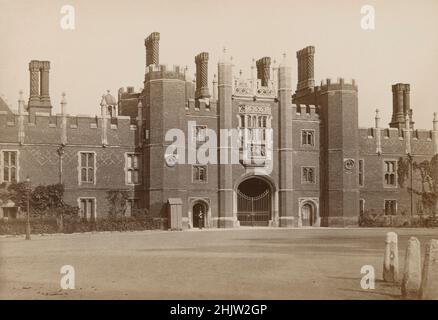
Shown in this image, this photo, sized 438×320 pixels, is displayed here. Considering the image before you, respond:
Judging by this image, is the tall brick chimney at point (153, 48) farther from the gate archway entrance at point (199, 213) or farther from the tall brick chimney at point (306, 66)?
the tall brick chimney at point (306, 66)

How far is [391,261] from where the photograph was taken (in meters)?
11.9

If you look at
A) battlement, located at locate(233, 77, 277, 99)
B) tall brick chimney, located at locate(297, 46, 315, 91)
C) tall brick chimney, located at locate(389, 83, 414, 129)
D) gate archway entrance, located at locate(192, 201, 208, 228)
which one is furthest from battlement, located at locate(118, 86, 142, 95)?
tall brick chimney, located at locate(389, 83, 414, 129)

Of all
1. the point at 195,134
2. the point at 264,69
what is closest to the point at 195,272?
the point at 195,134

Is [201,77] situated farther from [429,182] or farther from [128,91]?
[429,182]

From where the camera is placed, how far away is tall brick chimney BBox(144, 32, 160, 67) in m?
36.7

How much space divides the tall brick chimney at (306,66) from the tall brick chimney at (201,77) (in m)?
6.44

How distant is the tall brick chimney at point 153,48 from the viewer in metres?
36.7

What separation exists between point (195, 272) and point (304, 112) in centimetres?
2702

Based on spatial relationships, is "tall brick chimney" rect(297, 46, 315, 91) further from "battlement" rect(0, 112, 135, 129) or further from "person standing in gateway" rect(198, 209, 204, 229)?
"battlement" rect(0, 112, 135, 129)

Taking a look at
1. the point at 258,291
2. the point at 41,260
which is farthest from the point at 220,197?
the point at 258,291

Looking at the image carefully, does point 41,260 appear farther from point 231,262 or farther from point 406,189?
point 406,189

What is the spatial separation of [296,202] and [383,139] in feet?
25.3
